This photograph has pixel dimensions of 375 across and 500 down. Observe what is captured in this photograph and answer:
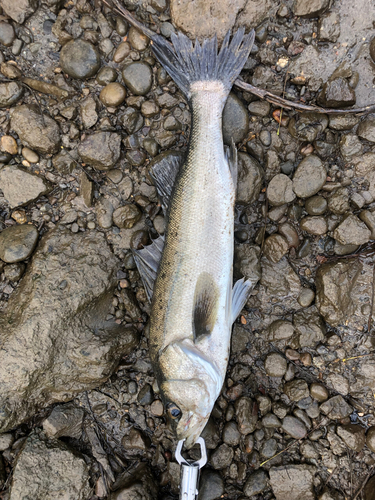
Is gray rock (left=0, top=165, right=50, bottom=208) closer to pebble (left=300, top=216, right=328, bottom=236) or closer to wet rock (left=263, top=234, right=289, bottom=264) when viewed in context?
wet rock (left=263, top=234, right=289, bottom=264)

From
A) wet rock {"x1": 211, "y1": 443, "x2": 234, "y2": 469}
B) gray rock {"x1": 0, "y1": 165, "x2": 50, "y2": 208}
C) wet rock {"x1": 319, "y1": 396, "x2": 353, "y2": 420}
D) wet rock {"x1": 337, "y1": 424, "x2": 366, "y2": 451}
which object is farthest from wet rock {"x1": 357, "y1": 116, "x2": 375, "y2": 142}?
wet rock {"x1": 211, "y1": 443, "x2": 234, "y2": 469}

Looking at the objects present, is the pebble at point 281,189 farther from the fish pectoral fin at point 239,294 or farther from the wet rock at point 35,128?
the wet rock at point 35,128

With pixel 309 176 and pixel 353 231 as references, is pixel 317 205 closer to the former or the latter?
pixel 309 176

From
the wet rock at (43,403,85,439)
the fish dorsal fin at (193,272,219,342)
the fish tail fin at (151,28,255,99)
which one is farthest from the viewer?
the wet rock at (43,403,85,439)

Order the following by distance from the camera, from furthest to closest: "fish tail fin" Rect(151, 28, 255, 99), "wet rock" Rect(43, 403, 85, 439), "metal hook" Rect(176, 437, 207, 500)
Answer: "wet rock" Rect(43, 403, 85, 439) → "fish tail fin" Rect(151, 28, 255, 99) → "metal hook" Rect(176, 437, 207, 500)

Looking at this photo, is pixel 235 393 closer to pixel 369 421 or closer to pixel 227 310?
pixel 227 310

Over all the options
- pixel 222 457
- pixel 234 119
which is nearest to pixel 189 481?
pixel 222 457
